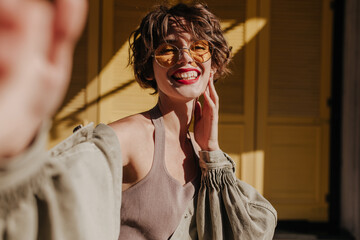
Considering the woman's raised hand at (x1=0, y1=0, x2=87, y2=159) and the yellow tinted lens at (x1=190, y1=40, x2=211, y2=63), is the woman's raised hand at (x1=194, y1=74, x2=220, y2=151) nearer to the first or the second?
the yellow tinted lens at (x1=190, y1=40, x2=211, y2=63)

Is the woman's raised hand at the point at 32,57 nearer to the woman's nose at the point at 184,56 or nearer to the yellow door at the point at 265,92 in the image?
the woman's nose at the point at 184,56

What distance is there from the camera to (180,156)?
1.08m

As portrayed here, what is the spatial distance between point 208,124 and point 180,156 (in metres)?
0.13

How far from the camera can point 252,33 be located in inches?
133

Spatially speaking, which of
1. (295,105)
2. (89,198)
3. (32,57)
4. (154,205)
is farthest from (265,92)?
(32,57)

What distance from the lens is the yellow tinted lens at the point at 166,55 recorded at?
103 cm

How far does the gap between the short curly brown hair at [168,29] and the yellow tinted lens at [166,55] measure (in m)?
0.03

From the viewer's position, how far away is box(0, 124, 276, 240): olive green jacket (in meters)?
0.30

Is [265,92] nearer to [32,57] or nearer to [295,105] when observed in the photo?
[295,105]

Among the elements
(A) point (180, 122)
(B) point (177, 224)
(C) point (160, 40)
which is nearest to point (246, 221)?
(B) point (177, 224)

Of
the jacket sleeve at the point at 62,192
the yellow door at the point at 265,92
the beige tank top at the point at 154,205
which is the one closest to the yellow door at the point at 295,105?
the yellow door at the point at 265,92

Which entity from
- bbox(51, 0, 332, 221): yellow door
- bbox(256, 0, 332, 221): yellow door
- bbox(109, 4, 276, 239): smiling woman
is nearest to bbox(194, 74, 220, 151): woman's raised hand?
bbox(109, 4, 276, 239): smiling woman

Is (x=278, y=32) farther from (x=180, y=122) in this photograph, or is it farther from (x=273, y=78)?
(x=180, y=122)

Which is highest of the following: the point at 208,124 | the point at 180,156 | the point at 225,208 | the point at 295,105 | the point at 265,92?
the point at 265,92
